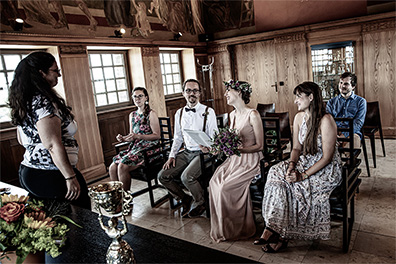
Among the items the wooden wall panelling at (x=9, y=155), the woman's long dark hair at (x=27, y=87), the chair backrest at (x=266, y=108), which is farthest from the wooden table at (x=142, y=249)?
the chair backrest at (x=266, y=108)

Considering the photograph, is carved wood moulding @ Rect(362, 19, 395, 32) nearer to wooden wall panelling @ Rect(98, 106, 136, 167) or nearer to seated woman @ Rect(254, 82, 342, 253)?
seated woman @ Rect(254, 82, 342, 253)

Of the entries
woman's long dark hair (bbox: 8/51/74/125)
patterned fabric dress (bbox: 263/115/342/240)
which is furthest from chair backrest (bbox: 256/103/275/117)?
woman's long dark hair (bbox: 8/51/74/125)

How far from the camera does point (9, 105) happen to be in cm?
201

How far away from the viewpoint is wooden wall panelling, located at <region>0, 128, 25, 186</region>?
4504 mm

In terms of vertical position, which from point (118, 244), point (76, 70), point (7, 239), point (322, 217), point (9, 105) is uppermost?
point (76, 70)

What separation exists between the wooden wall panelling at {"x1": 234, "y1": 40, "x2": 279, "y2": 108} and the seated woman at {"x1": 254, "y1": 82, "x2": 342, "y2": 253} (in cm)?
500

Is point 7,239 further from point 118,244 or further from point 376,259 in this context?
point 376,259

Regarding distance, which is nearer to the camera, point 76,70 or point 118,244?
point 118,244

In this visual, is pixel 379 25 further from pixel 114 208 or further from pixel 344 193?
pixel 114 208

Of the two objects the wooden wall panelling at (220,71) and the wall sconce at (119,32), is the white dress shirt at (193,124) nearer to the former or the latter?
the wall sconce at (119,32)

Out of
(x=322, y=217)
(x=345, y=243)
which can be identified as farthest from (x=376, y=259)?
(x=322, y=217)

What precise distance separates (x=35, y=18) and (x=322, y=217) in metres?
4.72

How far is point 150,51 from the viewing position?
6652 mm

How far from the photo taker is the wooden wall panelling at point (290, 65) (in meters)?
6.96
